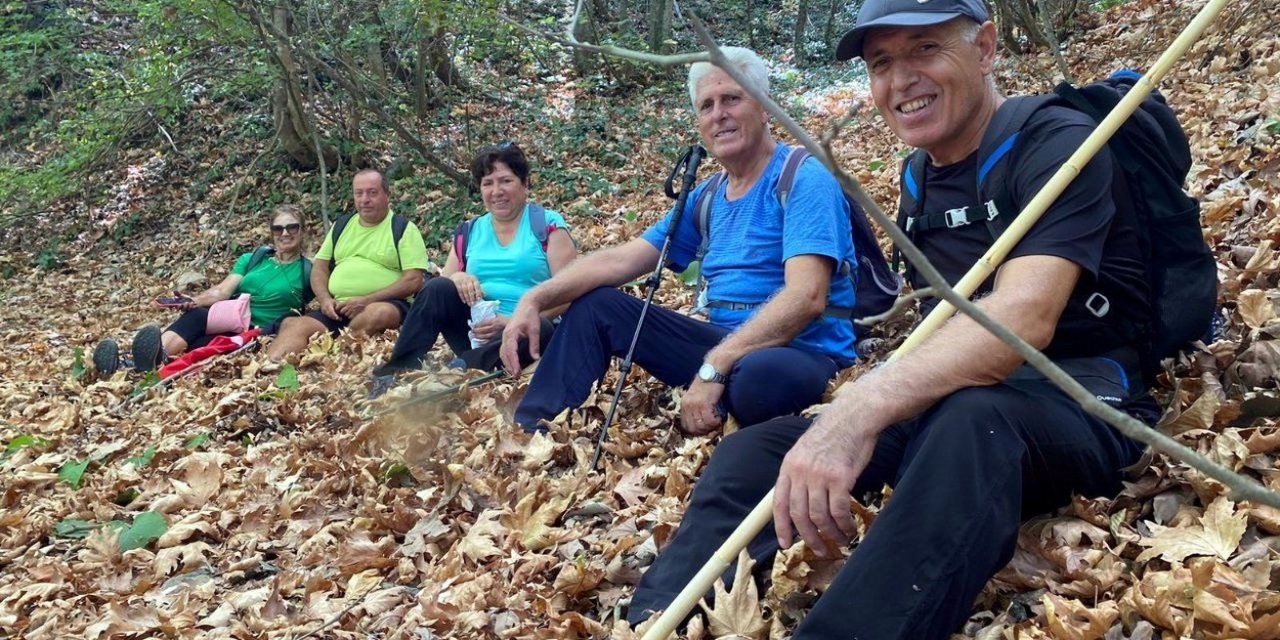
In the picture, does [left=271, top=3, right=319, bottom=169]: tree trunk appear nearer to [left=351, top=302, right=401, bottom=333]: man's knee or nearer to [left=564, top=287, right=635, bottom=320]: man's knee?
[left=351, top=302, right=401, bottom=333]: man's knee

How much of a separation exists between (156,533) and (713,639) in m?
2.80

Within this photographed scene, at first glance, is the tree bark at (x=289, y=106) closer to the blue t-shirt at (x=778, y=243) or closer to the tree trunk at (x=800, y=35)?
the blue t-shirt at (x=778, y=243)

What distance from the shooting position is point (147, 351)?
7742 millimetres

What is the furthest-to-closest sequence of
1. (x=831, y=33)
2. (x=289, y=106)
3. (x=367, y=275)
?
(x=831, y=33), (x=289, y=106), (x=367, y=275)

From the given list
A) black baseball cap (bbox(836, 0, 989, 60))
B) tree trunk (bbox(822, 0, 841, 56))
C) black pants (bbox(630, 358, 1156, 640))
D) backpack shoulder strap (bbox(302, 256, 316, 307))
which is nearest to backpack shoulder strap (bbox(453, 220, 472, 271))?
backpack shoulder strap (bbox(302, 256, 316, 307))

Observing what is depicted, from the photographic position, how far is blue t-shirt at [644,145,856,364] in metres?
3.93

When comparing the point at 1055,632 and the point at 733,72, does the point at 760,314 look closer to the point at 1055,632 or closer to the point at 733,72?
the point at 1055,632

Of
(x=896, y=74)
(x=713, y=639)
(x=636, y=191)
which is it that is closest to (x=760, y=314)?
(x=896, y=74)

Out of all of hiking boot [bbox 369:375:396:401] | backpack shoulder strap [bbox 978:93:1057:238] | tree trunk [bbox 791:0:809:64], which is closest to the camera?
backpack shoulder strap [bbox 978:93:1057:238]

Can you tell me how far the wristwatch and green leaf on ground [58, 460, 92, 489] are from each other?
3.69 m

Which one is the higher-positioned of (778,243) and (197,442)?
(778,243)

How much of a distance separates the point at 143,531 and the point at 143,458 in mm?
1366

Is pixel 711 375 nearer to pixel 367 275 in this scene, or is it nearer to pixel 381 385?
pixel 381 385

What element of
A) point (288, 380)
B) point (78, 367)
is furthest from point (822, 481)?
point (78, 367)
